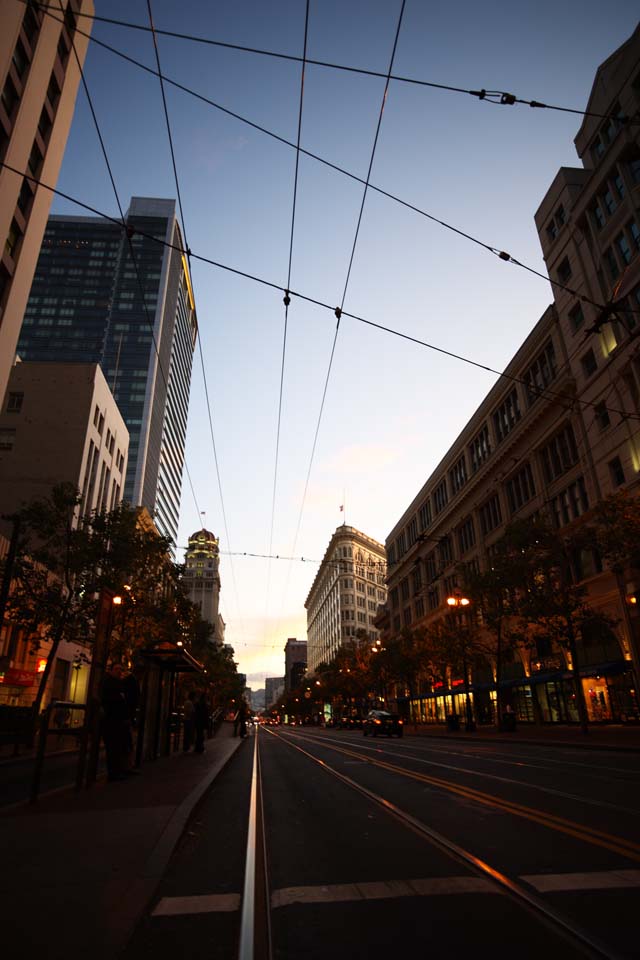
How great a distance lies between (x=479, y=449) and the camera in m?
51.4

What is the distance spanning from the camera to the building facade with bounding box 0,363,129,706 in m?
43.4

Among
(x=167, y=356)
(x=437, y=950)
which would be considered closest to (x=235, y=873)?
(x=437, y=950)

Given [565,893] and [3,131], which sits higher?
[3,131]

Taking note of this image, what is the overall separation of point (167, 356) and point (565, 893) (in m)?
144

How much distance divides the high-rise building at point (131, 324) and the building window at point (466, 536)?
81.1m

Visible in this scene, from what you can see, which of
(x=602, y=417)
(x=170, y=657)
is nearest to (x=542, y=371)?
(x=602, y=417)

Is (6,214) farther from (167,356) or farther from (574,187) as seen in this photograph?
(167,356)

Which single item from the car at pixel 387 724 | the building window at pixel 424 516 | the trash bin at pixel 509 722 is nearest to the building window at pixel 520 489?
the trash bin at pixel 509 722

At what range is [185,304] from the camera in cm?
16075

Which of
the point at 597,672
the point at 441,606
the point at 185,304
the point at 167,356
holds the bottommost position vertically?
the point at 597,672

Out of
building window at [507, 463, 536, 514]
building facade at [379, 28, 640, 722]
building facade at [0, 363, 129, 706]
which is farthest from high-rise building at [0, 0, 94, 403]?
building window at [507, 463, 536, 514]

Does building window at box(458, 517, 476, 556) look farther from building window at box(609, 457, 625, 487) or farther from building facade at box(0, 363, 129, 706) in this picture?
building facade at box(0, 363, 129, 706)

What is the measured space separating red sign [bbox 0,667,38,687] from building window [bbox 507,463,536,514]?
35050mm

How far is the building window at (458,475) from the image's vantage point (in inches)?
2156
